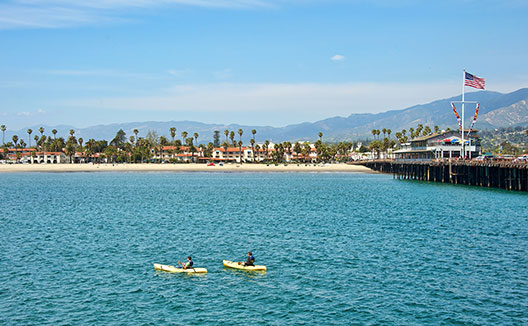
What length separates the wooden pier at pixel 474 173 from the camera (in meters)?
75.8

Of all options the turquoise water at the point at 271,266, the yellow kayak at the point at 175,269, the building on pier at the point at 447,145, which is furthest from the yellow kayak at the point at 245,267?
the building on pier at the point at 447,145

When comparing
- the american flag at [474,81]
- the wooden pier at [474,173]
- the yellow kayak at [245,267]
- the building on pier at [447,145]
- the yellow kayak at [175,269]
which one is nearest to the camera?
the yellow kayak at [175,269]

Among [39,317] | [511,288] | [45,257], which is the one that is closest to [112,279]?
[39,317]

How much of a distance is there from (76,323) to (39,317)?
1.93 metres

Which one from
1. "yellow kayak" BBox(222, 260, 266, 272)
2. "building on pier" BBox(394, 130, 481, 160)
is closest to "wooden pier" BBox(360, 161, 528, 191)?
"building on pier" BBox(394, 130, 481, 160)

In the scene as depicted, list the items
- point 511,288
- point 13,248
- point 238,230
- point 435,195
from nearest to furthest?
point 511,288 < point 13,248 < point 238,230 < point 435,195

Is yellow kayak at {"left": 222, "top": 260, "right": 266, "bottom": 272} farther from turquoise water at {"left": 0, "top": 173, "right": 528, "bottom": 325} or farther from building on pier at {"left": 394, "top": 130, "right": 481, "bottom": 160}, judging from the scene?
building on pier at {"left": 394, "top": 130, "right": 481, "bottom": 160}

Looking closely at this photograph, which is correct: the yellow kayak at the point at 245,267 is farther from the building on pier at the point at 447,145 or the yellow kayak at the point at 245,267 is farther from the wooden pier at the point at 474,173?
the building on pier at the point at 447,145

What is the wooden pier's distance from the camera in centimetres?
7581

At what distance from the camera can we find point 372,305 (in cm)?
2397

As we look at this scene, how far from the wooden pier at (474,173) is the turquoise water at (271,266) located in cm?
1948

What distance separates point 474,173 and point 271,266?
224 ft

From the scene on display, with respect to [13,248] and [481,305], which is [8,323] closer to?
[13,248]

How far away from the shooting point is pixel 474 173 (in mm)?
88562
